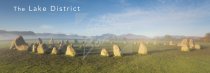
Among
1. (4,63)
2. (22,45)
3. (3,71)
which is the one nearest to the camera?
(3,71)

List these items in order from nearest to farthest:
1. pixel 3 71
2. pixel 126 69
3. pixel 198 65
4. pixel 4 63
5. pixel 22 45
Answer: pixel 3 71 → pixel 126 69 → pixel 4 63 → pixel 198 65 → pixel 22 45

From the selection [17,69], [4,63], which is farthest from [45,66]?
[4,63]

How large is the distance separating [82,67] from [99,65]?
9.49ft

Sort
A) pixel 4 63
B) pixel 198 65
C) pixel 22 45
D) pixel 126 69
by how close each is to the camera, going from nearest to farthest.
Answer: pixel 126 69 → pixel 4 63 → pixel 198 65 → pixel 22 45

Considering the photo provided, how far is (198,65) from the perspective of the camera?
4141 centimetres

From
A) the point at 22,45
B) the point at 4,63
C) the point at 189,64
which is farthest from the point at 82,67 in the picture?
the point at 22,45

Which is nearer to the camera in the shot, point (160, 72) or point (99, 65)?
point (160, 72)

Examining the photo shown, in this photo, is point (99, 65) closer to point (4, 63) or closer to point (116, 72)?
point (116, 72)

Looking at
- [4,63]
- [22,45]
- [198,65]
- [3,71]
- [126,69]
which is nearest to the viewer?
[3,71]

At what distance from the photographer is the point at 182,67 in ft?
129

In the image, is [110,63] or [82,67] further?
[110,63]

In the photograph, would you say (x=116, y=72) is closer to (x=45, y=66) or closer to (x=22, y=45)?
(x=45, y=66)

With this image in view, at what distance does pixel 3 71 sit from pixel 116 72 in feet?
46.1

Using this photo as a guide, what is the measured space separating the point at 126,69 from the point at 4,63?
17574 millimetres
